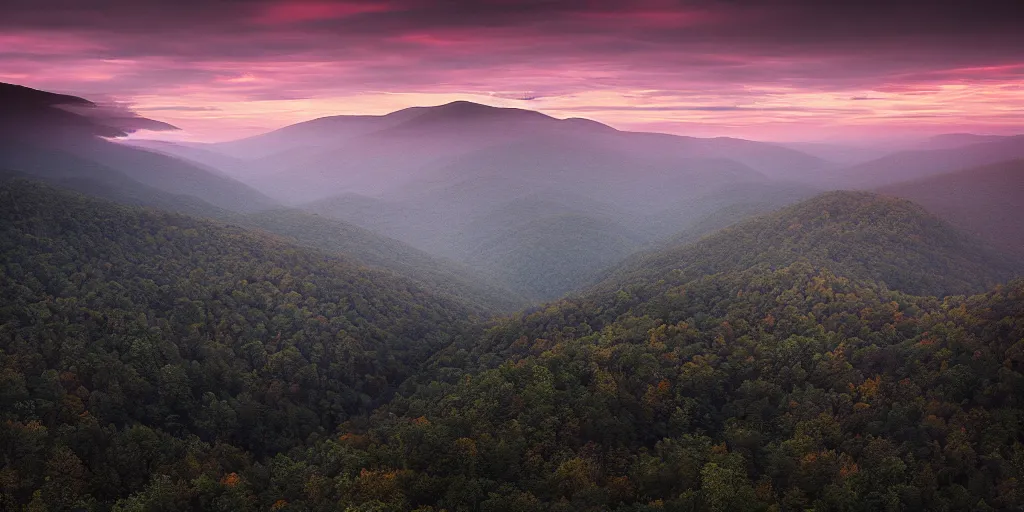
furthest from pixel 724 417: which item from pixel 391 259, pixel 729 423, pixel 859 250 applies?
pixel 391 259

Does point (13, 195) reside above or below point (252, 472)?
above

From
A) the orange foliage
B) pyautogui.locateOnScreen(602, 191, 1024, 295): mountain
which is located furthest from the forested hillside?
pyautogui.locateOnScreen(602, 191, 1024, 295): mountain

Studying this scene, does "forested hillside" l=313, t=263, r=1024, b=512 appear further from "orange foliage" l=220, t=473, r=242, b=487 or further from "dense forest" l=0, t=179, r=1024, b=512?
"orange foliage" l=220, t=473, r=242, b=487

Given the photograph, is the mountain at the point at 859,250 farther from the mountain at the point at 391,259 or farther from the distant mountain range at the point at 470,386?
the mountain at the point at 391,259

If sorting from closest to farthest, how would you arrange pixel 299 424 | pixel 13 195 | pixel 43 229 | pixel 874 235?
pixel 299 424
pixel 43 229
pixel 13 195
pixel 874 235

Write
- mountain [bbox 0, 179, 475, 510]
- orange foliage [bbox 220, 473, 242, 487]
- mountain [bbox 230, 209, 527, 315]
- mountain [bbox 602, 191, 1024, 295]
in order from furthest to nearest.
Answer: mountain [bbox 230, 209, 527, 315]
mountain [bbox 602, 191, 1024, 295]
mountain [bbox 0, 179, 475, 510]
orange foliage [bbox 220, 473, 242, 487]

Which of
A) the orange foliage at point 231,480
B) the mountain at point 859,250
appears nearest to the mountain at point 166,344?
the orange foliage at point 231,480

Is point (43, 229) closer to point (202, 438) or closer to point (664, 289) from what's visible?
point (202, 438)

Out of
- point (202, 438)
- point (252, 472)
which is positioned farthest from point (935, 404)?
point (202, 438)
